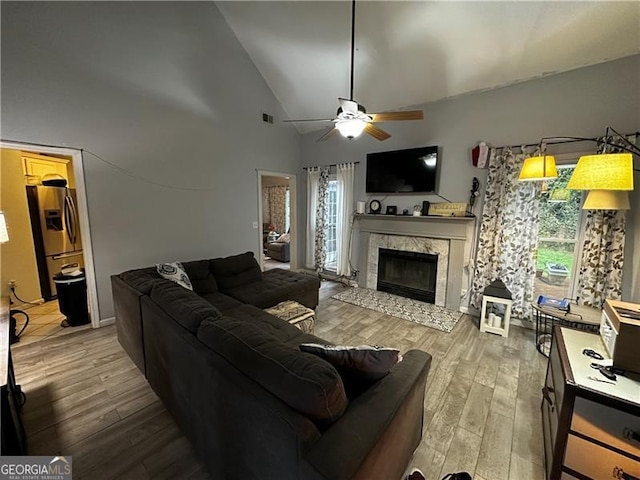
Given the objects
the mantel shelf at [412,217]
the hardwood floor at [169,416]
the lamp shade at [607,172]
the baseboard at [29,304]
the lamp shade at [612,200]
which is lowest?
the hardwood floor at [169,416]

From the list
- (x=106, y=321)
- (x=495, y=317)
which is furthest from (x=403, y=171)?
(x=106, y=321)

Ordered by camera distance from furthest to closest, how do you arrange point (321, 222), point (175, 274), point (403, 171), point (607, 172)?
point (321, 222) → point (403, 171) → point (175, 274) → point (607, 172)

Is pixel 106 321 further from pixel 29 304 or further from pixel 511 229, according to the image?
pixel 511 229

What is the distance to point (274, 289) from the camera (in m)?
3.28

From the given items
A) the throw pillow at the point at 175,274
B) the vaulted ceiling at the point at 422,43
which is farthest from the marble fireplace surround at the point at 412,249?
the throw pillow at the point at 175,274

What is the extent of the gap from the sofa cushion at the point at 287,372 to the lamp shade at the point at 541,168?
2.73m

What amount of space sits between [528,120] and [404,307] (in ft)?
9.59

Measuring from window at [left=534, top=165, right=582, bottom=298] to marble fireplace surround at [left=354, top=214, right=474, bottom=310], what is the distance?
32.7 inches

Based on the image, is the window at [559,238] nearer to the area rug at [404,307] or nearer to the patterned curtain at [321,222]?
the area rug at [404,307]

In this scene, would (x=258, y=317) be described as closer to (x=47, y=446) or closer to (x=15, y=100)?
(x=47, y=446)

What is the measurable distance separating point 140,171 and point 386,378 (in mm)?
3919

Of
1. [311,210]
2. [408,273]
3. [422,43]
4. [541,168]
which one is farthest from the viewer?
[311,210]

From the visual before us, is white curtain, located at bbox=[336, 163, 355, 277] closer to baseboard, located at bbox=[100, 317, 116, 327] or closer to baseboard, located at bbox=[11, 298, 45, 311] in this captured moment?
baseboard, located at bbox=[100, 317, 116, 327]

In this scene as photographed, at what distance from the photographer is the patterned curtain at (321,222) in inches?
211
